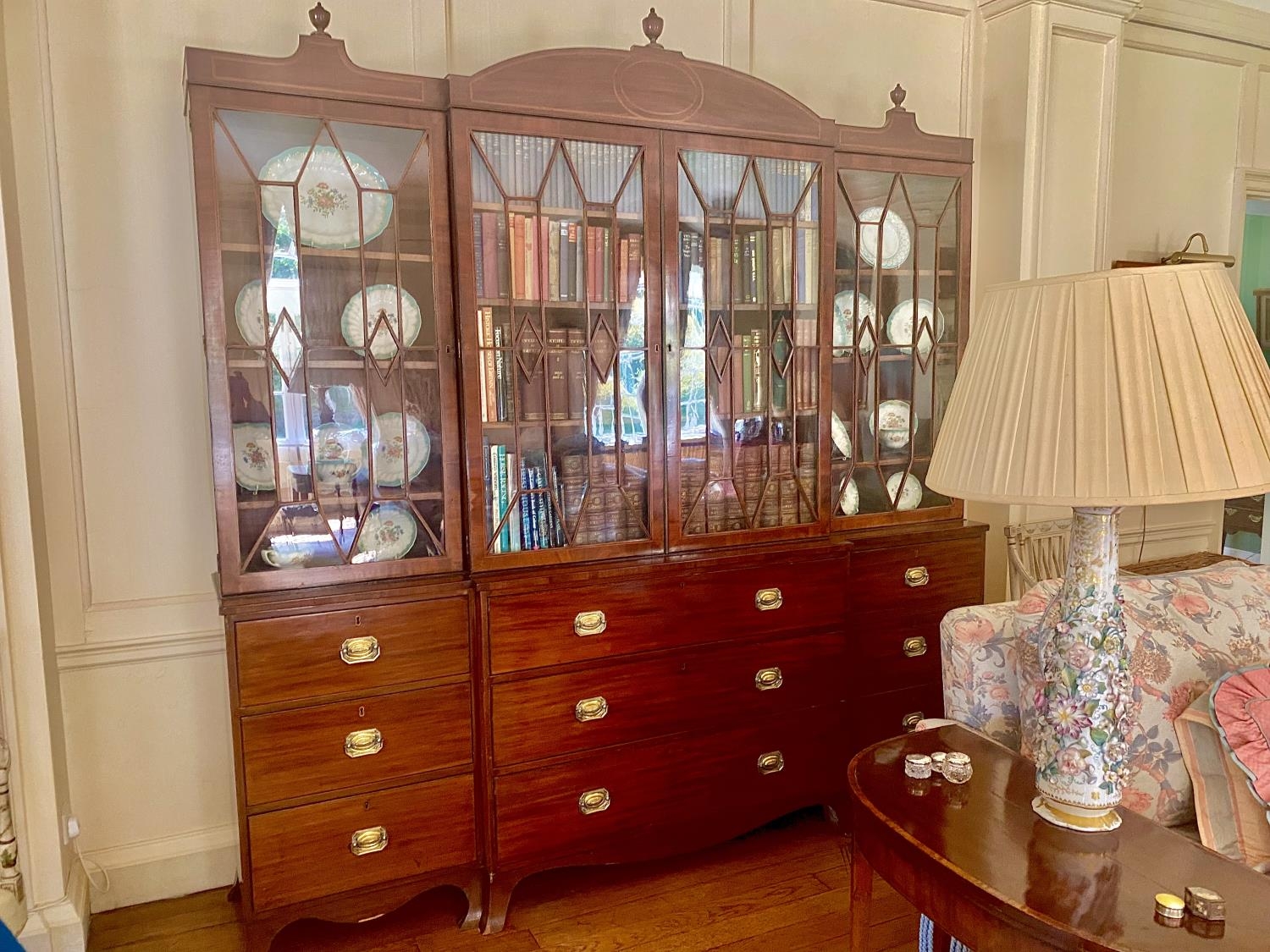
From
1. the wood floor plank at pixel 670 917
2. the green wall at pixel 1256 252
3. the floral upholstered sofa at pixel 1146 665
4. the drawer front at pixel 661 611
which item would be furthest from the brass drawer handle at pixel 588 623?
the green wall at pixel 1256 252

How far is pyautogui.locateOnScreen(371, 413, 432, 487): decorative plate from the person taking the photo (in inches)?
86.1

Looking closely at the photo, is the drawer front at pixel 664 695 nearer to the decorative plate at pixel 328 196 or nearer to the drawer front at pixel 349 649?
the drawer front at pixel 349 649

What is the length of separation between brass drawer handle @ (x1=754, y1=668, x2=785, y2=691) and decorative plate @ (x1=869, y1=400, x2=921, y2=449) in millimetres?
802

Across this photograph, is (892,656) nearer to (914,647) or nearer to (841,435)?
(914,647)

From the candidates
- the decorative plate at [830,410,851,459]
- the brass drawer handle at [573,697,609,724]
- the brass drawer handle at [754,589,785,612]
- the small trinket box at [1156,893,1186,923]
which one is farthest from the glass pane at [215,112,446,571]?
the small trinket box at [1156,893,1186,923]

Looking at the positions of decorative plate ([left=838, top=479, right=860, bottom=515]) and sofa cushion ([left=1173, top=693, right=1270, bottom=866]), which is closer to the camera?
sofa cushion ([left=1173, top=693, right=1270, bottom=866])

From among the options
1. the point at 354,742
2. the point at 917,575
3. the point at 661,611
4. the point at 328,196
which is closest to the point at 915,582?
the point at 917,575

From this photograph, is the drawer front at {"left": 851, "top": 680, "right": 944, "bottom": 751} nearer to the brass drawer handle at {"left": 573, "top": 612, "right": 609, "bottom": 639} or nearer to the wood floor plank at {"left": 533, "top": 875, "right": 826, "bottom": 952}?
the wood floor plank at {"left": 533, "top": 875, "right": 826, "bottom": 952}

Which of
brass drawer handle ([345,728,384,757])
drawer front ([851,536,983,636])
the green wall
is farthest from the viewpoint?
the green wall

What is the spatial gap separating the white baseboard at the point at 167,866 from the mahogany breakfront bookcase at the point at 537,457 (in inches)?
20.6

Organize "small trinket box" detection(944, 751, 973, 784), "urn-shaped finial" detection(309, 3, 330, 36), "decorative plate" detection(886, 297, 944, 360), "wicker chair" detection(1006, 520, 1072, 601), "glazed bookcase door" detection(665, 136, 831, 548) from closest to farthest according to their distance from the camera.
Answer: "small trinket box" detection(944, 751, 973, 784) < "urn-shaped finial" detection(309, 3, 330, 36) < "glazed bookcase door" detection(665, 136, 831, 548) < "decorative plate" detection(886, 297, 944, 360) < "wicker chair" detection(1006, 520, 1072, 601)

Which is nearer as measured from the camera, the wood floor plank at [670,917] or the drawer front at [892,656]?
the wood floor plank at [670,917]

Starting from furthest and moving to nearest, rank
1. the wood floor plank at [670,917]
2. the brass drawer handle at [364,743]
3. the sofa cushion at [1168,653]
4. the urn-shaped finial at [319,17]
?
1. the wood floor plank at [670,917]
2. the brass drawer handle at [364,743]
3. the urn-shaped finial at [319,17]
4. the sofa cushion at [1168,653]

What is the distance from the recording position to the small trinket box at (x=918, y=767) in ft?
4.97
